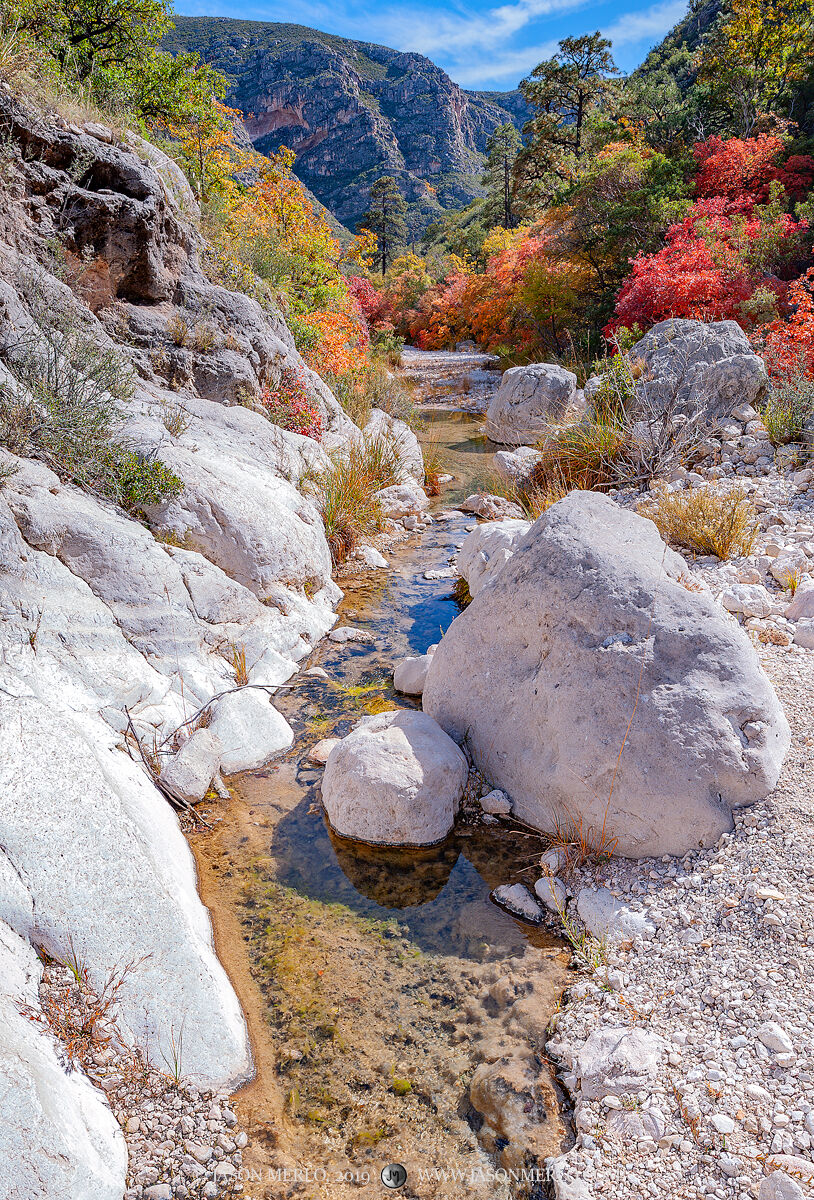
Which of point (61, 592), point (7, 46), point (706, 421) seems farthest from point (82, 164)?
point (706, 421)

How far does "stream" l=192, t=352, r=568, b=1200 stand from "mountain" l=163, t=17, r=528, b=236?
272 feet

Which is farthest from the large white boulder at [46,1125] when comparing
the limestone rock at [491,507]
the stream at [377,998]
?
the limestone rock at [491,507]

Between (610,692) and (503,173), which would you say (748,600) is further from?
(503,173)

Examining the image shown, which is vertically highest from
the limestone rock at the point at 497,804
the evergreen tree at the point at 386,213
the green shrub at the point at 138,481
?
the evergreen tree at the point at 386,213

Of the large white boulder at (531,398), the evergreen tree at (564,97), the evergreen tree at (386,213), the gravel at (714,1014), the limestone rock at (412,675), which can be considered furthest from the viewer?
the evergreen tree at (386,213)

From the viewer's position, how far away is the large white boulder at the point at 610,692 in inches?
122

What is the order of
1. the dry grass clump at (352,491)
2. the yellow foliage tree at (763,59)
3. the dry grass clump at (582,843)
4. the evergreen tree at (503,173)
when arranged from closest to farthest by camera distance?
1. the dry grass clump at (582,843)
2. the dry grass clump at (352,491)
3. the yellow foliage tree at (763,59)
4. the evergreen tree at (503,173)

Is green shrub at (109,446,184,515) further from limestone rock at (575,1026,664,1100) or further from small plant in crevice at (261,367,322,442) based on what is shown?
limestone rock at (575,1026,664,1100)

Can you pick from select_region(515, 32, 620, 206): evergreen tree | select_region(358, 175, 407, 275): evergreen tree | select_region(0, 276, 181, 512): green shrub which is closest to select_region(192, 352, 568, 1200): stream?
select_region(0, 276, 181, 512): green shrub

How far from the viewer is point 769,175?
43.3 ft

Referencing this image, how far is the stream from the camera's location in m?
2.19

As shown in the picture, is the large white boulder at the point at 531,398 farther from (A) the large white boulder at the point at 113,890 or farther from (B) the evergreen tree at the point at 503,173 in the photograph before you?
(B) the evergreen tree at the point at 503,173

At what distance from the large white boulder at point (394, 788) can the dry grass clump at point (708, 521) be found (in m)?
3.48

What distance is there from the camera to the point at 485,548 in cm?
616
